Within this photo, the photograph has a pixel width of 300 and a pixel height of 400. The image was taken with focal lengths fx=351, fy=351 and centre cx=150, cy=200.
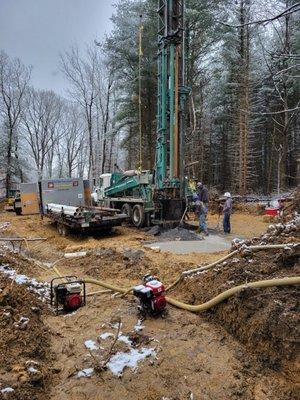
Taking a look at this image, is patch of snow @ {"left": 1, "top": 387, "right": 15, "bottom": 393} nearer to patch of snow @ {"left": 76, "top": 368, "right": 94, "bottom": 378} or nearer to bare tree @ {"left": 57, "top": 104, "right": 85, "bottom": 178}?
patch of snow @ {"left": 76, "top": 368, "right": 94, "bottom": 378}

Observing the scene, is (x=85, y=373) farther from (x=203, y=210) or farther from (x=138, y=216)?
(x=138, y=216)

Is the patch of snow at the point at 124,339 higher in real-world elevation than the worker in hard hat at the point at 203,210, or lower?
lower

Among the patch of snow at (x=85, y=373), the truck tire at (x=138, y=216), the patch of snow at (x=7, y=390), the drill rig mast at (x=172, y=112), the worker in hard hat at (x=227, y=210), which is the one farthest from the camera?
the truck tire at (x=138, y=216)

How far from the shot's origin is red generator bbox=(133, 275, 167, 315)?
181 inches

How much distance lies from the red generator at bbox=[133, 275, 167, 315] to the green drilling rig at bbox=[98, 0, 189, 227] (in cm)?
842

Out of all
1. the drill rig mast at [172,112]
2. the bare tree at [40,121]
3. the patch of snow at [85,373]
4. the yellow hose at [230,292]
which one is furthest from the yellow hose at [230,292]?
the bare tree at [40,121]

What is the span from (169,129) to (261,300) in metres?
10.2

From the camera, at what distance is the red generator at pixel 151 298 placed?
4598mm

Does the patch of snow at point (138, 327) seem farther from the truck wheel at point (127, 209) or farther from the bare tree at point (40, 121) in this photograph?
the bare tree at point (40, 121)

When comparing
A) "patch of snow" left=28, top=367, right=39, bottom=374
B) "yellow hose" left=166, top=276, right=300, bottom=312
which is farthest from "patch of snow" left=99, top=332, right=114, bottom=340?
"yellow hose" left=166, top=276, right=300, bottom=312

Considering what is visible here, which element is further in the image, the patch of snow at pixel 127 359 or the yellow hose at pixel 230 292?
the yellow hose at pixel 230 292

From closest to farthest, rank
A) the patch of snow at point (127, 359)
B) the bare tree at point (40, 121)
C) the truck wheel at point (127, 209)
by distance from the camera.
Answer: the patch of snow at point (127, 359) < the truck wheel at point (127, 209) < the bare tree at point (40, 121)

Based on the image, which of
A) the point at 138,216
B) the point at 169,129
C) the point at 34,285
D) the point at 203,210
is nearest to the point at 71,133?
the point at 138,216

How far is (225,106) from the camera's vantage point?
30.6 meters
